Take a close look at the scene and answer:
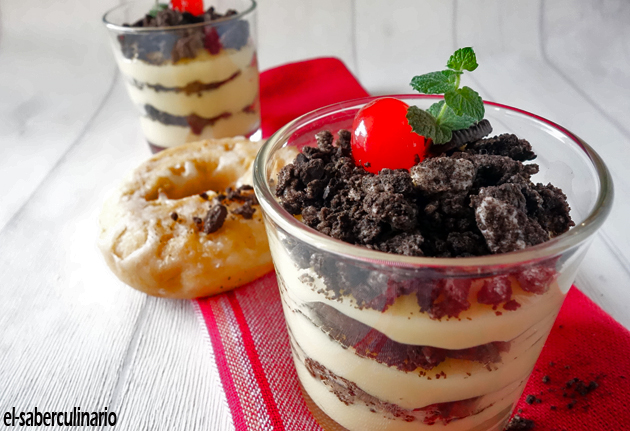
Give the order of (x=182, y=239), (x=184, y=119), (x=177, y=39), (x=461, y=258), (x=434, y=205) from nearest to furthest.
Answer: (x=461, y=258)
(x=434, y=205)
(x=182, y=239)
(x=177, y=39)
(x=184, y=119)

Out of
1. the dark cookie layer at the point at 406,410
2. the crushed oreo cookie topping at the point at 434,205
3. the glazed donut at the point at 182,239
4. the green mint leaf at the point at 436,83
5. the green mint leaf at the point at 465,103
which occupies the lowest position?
the glazed donut at the point at 182,239

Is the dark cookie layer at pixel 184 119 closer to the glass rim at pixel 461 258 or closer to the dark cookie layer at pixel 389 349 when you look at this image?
the glass rim at pixel 461 258

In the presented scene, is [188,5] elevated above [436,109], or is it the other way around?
[436,109]

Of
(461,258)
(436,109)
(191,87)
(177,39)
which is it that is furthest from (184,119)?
(461,258)

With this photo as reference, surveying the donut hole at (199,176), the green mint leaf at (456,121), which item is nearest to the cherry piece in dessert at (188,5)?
the donut hole at (199,176)

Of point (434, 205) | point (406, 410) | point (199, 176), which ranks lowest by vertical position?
point (199, 176)

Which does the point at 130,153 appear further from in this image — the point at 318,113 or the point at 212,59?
the point at 318,113

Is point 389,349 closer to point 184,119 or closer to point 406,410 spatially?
point 406,410

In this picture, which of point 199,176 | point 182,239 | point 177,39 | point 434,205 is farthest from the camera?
point 177,39
